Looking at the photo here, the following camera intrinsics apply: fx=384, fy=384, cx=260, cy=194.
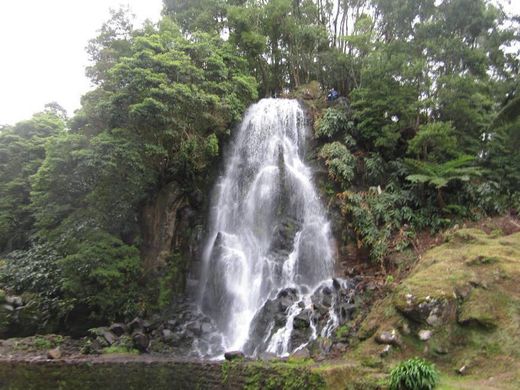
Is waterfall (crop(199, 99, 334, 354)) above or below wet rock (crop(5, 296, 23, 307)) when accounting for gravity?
above

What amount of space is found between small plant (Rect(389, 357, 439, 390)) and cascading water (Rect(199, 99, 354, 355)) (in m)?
3.97

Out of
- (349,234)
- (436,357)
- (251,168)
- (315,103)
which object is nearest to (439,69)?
(315,103)

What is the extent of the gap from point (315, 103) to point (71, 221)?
11765 mm

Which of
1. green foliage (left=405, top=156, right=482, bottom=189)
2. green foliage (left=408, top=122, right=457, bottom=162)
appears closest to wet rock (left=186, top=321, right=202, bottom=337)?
green foliage (left=405, top=156, right=482, bottom=189)

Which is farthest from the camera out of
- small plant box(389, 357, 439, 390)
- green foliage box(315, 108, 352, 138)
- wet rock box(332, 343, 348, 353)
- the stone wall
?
green foliage box(315, 108, 352, 138)

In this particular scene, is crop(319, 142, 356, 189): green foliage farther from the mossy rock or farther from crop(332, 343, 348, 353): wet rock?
the mossy rock

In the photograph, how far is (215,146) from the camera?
15.2m

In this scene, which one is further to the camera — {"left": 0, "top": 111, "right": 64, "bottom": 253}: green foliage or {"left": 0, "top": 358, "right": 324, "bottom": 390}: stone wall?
{"left": 0, "top": 111, "right": 64, "bottom": 253}: green foliage

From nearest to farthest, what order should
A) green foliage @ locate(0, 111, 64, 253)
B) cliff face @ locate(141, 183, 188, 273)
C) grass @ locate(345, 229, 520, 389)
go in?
grass @ locate(345, 229, 520, 389) < cliff face @ locate(141, 183, 188, 273) < green foliage @ locate(0, 111, 64, 253)

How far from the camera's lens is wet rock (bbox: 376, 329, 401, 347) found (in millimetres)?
7777

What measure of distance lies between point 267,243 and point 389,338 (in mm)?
6299

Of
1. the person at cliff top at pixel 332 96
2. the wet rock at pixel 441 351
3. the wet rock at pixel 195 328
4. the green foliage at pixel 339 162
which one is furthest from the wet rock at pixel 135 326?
the person at cliff top at pixel 332 96

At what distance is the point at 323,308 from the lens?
1051cm

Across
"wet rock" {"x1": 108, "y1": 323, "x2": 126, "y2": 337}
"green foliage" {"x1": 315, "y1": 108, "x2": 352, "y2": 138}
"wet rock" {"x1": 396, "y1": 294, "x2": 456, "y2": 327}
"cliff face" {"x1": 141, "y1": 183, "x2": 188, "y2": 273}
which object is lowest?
"wet rock" {"x1": 108, "y1": 323, "x2": 126, "y2": 337}
